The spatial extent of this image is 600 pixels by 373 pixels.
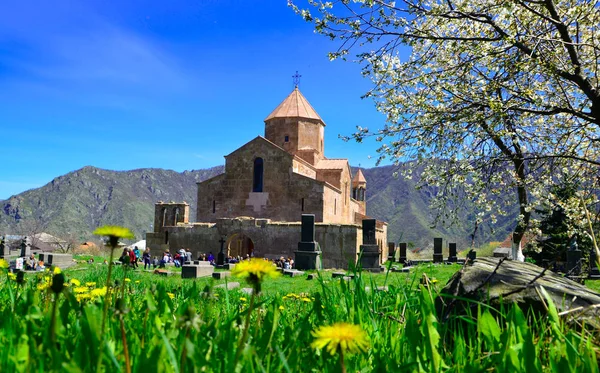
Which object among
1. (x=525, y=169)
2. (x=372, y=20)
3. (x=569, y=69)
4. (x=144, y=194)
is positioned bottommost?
(x=525, y=169)

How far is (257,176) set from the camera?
2877cm

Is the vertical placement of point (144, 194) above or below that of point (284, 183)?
above

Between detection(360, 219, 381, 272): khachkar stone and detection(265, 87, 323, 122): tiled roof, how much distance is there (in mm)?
14313

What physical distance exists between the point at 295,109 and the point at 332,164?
471 cm

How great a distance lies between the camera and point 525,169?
10.7 meters

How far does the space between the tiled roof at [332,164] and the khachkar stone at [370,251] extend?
1255 centimetres

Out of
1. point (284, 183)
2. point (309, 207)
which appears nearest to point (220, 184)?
point (284, 183)

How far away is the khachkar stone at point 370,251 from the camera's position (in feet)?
59.0

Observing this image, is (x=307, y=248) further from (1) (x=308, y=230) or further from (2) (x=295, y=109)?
(2) (x=295, y=109)

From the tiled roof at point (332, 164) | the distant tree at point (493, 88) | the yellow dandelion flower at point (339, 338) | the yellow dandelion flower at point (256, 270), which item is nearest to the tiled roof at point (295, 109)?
the tiled roof at point (332, 164)

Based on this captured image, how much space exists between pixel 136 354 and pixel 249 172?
90.6 feet

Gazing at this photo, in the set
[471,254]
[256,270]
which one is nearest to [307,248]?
[471,254]

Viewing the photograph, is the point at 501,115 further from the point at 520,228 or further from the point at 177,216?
the point at 177,216

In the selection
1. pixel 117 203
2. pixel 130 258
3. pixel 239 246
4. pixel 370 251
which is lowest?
pixel 239 246
